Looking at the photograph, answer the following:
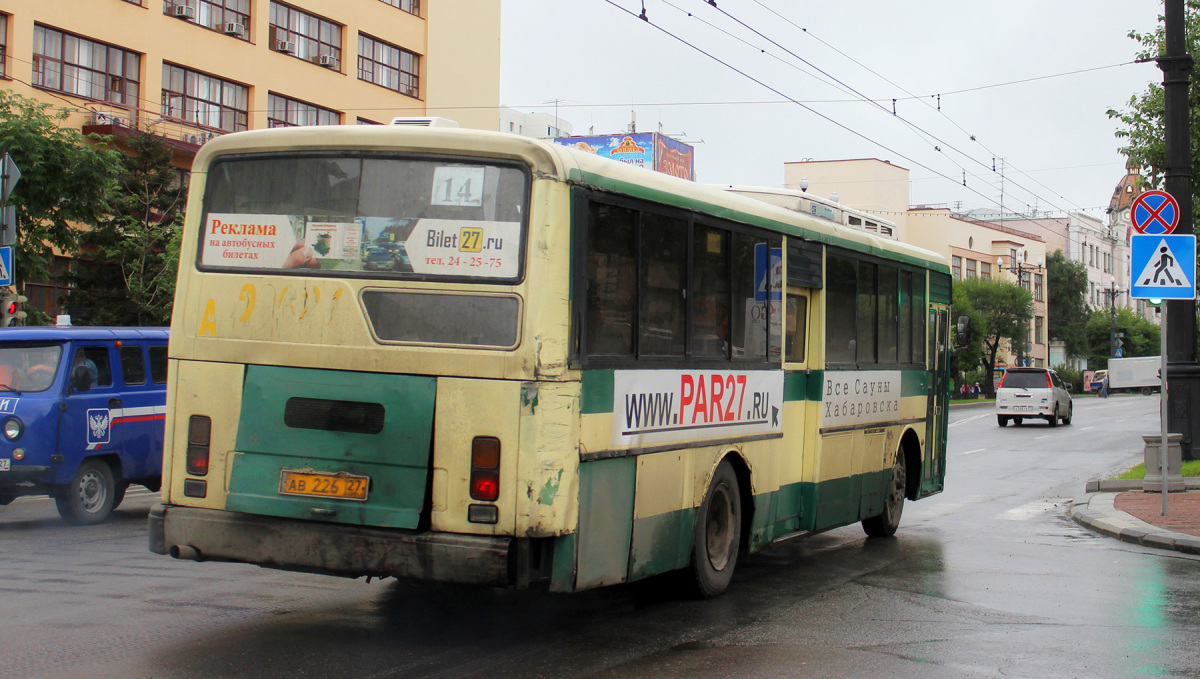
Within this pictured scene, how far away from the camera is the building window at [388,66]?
144ft

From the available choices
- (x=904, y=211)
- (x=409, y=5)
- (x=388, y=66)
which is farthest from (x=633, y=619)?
(x=904, y=211)

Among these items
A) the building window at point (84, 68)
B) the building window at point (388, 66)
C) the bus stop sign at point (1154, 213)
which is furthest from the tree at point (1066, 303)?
the bus stop sign at point (1154, 213)

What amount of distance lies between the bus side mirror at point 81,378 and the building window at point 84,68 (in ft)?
73.3

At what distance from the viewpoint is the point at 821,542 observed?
1174cm

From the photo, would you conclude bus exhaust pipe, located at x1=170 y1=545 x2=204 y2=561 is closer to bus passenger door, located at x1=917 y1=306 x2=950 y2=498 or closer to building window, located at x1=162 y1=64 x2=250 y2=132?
bus passenger door, located at x1=917 y1=306 x2=950 y2=498

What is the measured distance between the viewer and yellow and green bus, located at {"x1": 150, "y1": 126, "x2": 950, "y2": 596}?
6.23 m

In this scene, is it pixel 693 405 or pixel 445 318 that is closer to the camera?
pixel 445 318

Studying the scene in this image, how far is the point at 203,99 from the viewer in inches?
1453

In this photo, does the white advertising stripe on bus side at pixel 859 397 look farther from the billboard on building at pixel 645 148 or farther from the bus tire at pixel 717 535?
the billboard on building at pixel 645 148

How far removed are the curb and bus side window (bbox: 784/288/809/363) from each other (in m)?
4.59

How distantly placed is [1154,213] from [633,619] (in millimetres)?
8934

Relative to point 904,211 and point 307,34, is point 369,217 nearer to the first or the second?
point 307,34

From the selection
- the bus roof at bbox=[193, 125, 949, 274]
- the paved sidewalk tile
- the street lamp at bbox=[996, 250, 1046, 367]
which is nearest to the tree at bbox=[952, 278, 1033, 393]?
the street lamp at bbox=[996, 250, 1046, 367]

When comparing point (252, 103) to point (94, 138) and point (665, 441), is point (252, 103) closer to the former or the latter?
point (94, 138)
